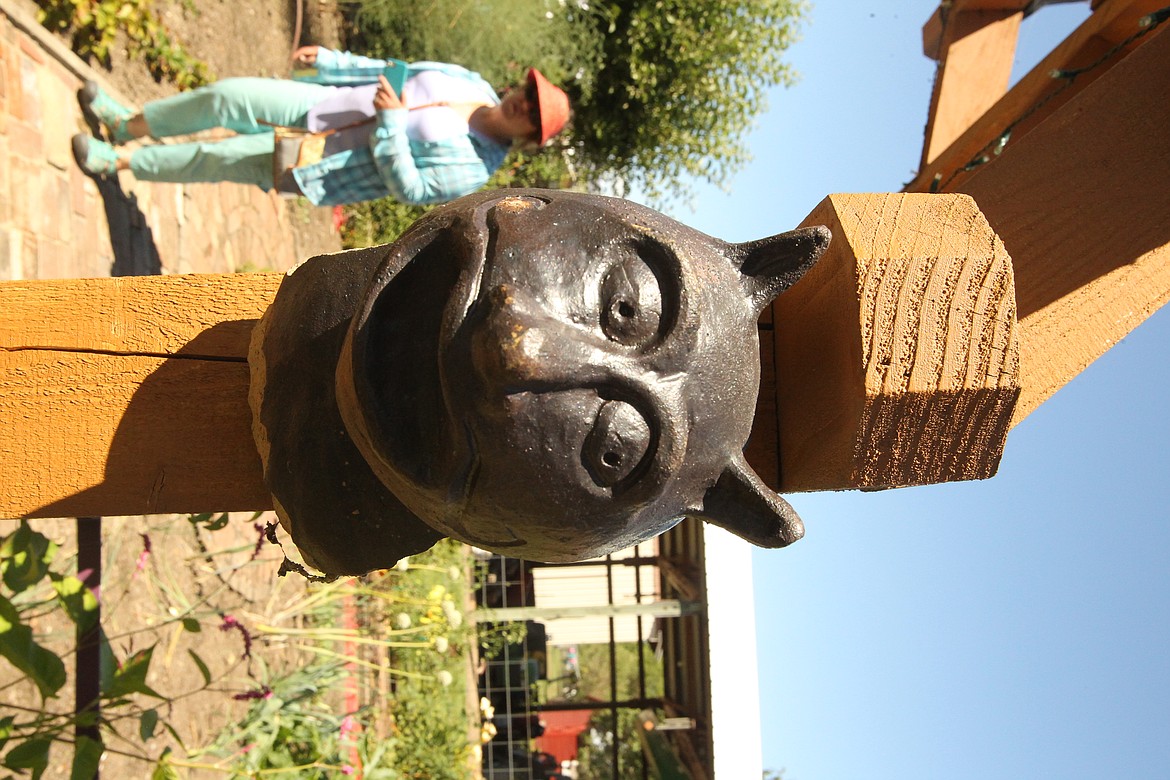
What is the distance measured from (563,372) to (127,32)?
168 inches

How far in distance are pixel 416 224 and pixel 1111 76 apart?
1.21 m

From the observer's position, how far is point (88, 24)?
3703mm

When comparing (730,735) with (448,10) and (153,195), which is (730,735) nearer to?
(153,195)

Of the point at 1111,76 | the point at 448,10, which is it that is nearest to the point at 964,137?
the point at 1111,76

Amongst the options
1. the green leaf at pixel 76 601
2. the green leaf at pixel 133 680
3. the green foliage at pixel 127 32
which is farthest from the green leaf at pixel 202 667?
the green foliage at pixel 127 32

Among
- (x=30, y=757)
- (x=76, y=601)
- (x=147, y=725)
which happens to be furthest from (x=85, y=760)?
(x=76, y=601)

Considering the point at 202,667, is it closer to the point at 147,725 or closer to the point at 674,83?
the point at 147,725

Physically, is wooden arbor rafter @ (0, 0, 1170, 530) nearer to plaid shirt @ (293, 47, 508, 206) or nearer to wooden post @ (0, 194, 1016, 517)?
wooden post @ (0, 194, 1016, 517)

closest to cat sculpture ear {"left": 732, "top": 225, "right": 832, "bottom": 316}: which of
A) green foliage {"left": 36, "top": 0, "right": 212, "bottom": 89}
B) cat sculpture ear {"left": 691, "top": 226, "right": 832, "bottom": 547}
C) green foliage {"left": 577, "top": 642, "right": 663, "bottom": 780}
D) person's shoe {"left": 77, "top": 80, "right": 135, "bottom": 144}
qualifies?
cat sculpture ear {"left": 691, "top": 226, "right": 832, "bottom": 547}

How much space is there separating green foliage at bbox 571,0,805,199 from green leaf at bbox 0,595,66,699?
7537 millimetres

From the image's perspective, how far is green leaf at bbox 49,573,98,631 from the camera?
222cm

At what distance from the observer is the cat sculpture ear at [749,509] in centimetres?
114

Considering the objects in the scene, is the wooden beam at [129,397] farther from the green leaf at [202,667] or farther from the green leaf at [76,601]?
the green leaf at [202,667]

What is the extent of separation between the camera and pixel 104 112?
3.65 metres
